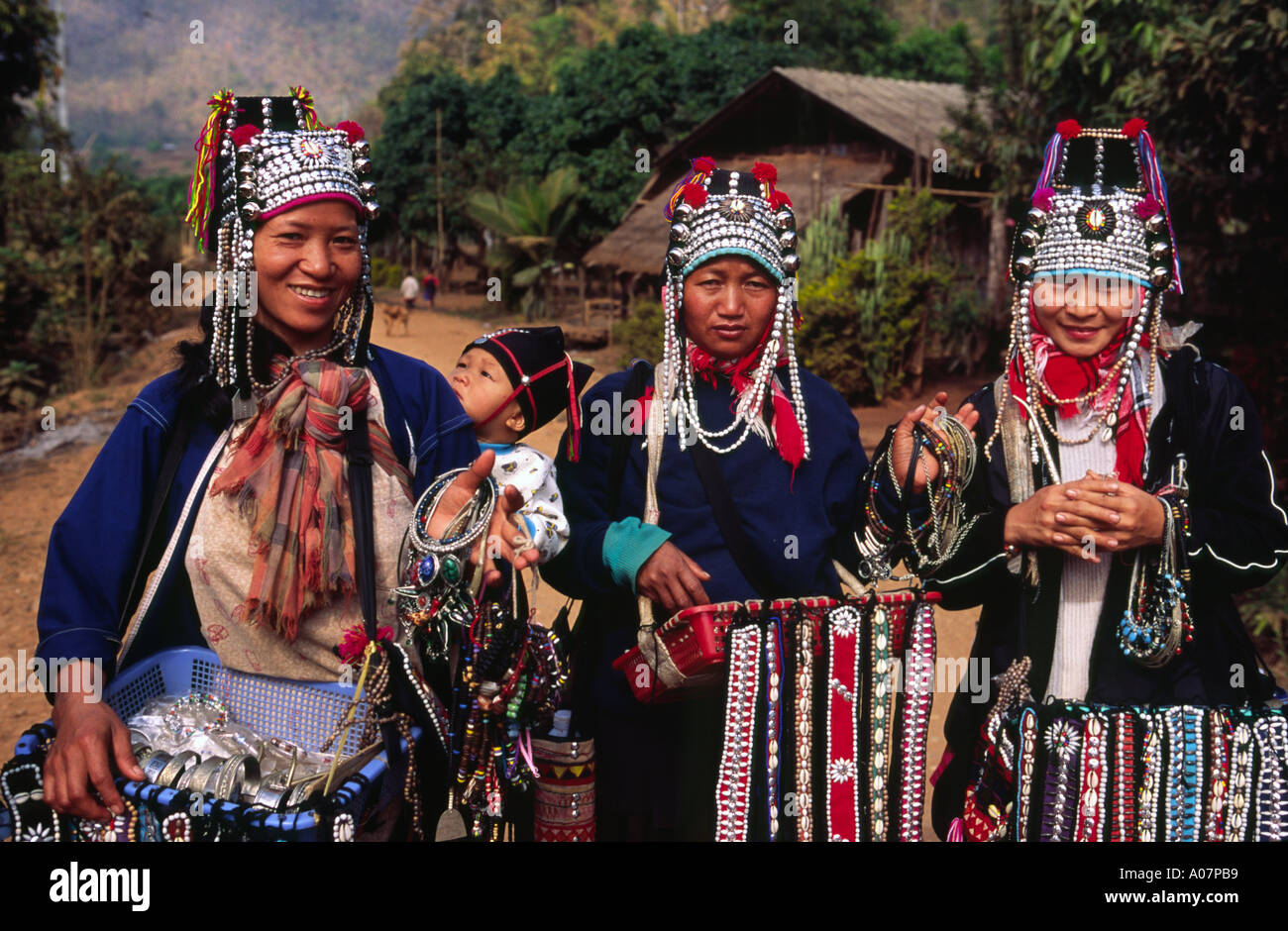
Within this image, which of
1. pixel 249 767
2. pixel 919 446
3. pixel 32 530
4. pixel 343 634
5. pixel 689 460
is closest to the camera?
pixel 249 767

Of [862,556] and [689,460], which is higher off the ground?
[689,460]

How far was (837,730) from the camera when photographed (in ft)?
8.40

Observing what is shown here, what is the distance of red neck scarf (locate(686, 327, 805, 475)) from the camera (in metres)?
2.71

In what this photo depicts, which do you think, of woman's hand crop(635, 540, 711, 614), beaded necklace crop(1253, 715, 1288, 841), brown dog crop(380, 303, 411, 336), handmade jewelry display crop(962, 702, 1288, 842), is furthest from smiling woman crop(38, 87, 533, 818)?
brown dog crop(380, 303, 411, 336)

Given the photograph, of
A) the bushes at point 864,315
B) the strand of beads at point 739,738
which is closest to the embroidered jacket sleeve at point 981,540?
the strand of beads at point 739,738

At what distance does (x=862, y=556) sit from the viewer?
268 cm

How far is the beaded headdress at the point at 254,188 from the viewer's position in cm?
229

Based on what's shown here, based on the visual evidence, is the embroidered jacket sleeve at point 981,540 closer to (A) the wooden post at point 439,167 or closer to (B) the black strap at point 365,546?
(B) the black strap at point 365,546

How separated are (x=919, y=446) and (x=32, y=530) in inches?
326

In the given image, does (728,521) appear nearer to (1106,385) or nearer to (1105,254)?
(1106,385)

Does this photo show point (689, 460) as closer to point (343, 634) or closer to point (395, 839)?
point (343, 634)

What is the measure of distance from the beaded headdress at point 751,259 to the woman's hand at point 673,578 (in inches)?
12.8

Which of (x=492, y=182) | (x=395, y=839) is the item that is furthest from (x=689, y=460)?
(x=492, y=182)

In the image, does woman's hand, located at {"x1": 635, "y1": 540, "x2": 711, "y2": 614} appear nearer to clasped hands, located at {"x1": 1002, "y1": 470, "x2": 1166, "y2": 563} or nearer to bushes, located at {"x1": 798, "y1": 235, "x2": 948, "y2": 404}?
clasped hands, located at {"x1": 1002, "y1": 470, "x2": 1166, "y2": 563}
